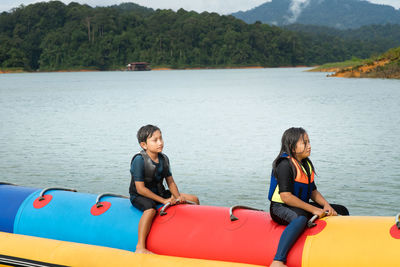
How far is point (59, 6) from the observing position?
89.3m

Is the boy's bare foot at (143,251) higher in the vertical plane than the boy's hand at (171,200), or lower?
lower

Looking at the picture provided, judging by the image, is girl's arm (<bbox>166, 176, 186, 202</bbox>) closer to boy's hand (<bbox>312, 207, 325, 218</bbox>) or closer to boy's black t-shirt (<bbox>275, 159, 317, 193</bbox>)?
boy's black t-shirt (<bbox>275, 159, 317, 193</bbox>)

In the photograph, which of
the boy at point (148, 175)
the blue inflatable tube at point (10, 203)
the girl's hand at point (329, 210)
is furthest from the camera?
the blue inflatable tube at point (10, 203)

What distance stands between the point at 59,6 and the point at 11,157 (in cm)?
8598

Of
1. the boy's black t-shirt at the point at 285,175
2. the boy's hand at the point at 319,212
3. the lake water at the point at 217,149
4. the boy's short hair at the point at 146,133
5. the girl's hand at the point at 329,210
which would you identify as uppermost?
the boy's short hair at the point at 146,133

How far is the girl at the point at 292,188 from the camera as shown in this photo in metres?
3.10

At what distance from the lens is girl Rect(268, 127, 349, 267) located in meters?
3.10

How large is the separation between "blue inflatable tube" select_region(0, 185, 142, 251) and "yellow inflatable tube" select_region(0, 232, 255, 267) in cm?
31

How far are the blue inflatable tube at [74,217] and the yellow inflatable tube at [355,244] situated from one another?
1.20 meters

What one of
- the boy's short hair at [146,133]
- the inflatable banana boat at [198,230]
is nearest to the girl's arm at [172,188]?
the inflatable banana boat at [198,230]

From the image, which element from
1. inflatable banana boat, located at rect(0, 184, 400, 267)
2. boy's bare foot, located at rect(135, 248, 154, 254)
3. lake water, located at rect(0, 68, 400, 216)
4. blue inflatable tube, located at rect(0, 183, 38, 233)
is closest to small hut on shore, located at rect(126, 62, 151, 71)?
lake water, located at rect(0, 68, 400, 216)

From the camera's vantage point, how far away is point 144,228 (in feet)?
11.5

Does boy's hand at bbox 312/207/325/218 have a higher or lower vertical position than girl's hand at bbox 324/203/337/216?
higher

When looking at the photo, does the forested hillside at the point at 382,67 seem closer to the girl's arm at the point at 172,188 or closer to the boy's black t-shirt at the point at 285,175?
the girl's arm at the point at 172,188
